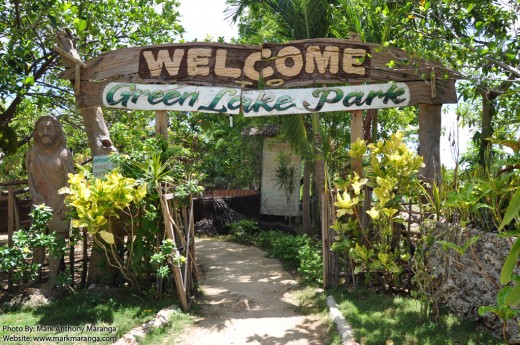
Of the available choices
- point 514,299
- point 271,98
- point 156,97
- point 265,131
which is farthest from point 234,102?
point 265,131

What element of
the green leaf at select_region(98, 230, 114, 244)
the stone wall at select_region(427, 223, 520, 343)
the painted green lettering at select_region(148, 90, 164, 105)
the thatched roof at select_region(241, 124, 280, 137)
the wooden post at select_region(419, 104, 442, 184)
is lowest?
the stone wall at select_region(427, 223, 520, 343)

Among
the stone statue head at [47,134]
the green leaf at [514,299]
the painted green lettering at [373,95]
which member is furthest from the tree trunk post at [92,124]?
the green leaf at [514,299]

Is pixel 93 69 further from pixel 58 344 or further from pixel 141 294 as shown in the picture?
pixel 58 344

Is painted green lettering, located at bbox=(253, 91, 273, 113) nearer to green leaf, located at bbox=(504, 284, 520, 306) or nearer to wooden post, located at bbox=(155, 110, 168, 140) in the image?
wooden post, located at bbox=(155, 110, 168, 140)

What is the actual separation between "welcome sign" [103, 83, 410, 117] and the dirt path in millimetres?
2652

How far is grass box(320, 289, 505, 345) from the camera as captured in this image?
4207 mm

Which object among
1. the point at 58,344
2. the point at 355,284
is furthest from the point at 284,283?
the point at 58,344

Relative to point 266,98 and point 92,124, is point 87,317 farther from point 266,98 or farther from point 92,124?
point 266,98

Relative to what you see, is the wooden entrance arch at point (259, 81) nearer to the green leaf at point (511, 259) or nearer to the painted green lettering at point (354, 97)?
the painted green lettering at point (354, 97)

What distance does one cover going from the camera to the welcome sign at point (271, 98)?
6.67m

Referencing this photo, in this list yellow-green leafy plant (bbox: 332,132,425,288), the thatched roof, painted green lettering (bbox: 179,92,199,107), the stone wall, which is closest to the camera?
the stone wall

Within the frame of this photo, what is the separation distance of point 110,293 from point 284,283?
9.35ft

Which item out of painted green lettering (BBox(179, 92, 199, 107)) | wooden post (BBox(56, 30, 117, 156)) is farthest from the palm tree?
wooden post (BBox(56, 30, 117, 156))

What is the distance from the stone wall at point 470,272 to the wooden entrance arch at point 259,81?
214 centimetres
